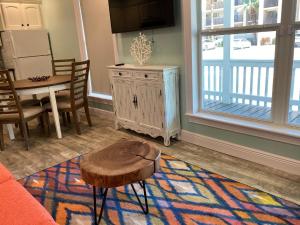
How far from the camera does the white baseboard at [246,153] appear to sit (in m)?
2.32

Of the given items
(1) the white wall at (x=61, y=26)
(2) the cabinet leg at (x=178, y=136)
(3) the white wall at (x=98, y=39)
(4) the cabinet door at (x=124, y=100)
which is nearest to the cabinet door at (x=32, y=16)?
(1) the white wall at (x=61, y=26)

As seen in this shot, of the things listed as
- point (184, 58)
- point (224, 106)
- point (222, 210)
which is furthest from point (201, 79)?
point (222, 210)

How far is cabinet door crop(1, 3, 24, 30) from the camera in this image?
481 cm

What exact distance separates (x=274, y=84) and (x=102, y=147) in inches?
64.8

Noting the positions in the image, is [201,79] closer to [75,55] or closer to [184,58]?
[184,58]

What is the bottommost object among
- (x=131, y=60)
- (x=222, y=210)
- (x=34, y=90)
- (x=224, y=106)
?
(x=222, y=210)

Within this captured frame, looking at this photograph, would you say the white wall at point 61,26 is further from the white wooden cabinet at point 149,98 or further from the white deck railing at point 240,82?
the white deck railing at point 240,82

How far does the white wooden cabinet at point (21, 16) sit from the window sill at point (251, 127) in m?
3.98

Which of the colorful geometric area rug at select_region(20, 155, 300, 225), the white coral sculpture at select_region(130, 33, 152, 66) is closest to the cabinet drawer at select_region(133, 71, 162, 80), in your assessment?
the white coral sculpture at select_region(130, 33, 152, 66)

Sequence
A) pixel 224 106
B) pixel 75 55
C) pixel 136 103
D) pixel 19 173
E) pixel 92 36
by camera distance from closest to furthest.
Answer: pixel 19 173 < pixel 136 103 < pixel 224 106 < pixel 92 36 < pixel 75 55

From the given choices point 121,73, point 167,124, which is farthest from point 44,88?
point 167,124

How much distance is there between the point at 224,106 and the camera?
3.55m

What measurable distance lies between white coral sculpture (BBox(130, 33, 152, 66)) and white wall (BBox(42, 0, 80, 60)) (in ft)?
5.61

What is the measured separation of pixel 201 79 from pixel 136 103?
0.88m
